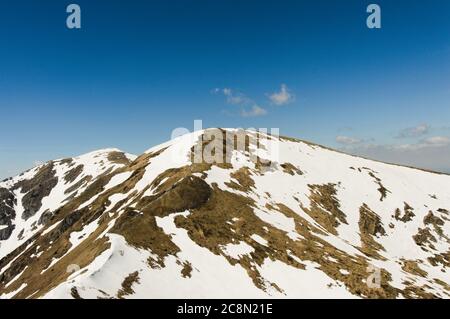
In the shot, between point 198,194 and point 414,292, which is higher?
point 198,194

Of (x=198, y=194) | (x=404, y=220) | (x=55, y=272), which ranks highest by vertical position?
(x=198, y=194)

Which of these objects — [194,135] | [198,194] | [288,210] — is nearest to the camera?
[198,194]

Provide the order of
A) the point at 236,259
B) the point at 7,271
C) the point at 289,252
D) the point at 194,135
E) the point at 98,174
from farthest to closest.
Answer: the point at 98,174, the point at 194,135, the point at 7,271, the point at 289,252, the point at 236,259
